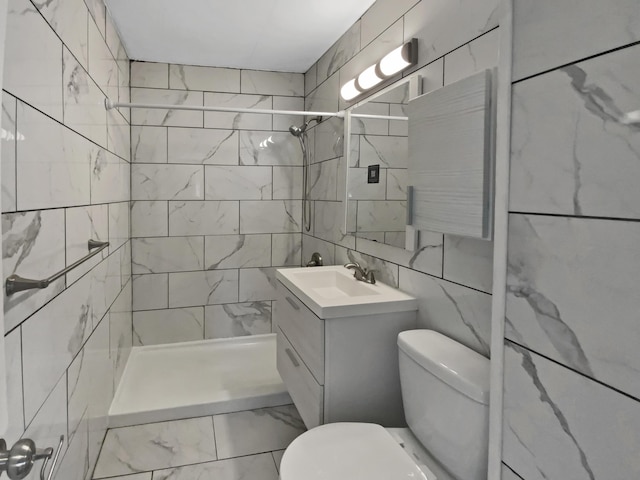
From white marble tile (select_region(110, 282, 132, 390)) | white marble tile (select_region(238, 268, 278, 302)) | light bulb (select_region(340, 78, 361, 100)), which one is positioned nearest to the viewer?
light bulb (select_region(340, 78, 361, 100))

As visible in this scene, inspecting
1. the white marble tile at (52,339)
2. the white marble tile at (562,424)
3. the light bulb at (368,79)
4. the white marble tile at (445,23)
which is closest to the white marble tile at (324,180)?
the light bulb at (368,79)

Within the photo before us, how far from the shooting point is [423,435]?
4.64ft

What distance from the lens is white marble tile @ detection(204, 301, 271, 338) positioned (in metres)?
3.41

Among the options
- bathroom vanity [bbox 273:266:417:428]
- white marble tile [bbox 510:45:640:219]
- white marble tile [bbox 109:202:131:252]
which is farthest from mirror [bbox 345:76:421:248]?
white marble tile [bbox 109:202:131:252]

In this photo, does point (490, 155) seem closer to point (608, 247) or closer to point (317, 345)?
point (608, 247)

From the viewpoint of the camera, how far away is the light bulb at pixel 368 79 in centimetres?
207

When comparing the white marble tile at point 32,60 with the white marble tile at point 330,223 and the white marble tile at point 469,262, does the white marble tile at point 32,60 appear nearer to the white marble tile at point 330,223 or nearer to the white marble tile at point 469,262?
the white marble tile at point 469,262

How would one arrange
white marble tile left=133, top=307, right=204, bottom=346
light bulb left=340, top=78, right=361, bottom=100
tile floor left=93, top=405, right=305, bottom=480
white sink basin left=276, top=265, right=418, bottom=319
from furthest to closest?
white marble tile left=133, top=307, right=204, bottom=346 < light bulb left=340, top=78, right=361, bottom=100 < tile floor left=93, top=405, right=305, bottom=480 < white sink basin left=276, top=265, right=418, bottom=319

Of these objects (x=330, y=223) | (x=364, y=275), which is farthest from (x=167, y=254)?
(x=364, y=275)

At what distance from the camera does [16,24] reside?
102cm

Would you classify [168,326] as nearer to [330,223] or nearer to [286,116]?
[330,223]

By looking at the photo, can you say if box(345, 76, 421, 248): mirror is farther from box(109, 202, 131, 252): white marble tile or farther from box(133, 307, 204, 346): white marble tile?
box(133, 307, 204, 346): white marble tile

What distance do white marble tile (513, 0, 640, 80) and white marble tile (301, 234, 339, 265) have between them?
6.58 ft

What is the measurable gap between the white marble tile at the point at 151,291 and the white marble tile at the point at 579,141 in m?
2.93
